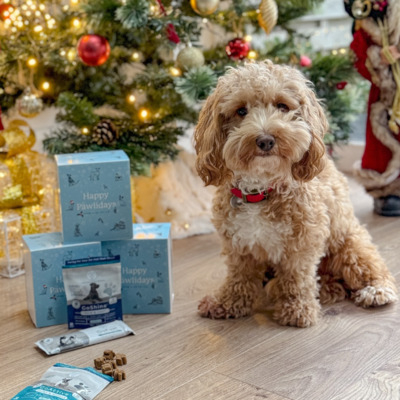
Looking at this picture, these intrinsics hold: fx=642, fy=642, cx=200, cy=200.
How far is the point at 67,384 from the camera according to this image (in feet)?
5.62

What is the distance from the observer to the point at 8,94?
3.11m

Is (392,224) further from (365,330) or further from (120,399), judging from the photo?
(120,399)

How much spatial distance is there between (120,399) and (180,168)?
1.91 metres

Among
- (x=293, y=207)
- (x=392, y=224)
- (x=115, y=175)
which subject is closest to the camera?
(x=293, y=207)

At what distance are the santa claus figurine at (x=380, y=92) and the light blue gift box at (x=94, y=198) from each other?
1438 mm

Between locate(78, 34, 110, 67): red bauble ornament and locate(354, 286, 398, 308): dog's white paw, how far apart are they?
1441 mm

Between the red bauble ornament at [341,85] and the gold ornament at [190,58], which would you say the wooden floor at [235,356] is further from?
the red bauble ornament at [341,85]

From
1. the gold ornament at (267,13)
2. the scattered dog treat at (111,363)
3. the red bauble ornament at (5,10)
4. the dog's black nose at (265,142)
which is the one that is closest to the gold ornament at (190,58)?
the gold ornament at (267,13)

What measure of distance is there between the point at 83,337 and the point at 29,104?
127cm

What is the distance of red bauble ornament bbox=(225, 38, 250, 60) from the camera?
2.85m

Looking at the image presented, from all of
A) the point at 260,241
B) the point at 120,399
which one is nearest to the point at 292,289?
the point at 260,241

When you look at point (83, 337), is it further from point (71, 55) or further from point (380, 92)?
point (380, 92)

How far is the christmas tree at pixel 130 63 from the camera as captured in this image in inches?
108

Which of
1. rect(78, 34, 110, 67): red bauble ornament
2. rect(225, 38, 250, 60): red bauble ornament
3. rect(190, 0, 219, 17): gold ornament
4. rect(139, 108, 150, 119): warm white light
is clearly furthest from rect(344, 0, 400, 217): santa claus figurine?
rect(78, 34, 110, 67): red bauble ornament
